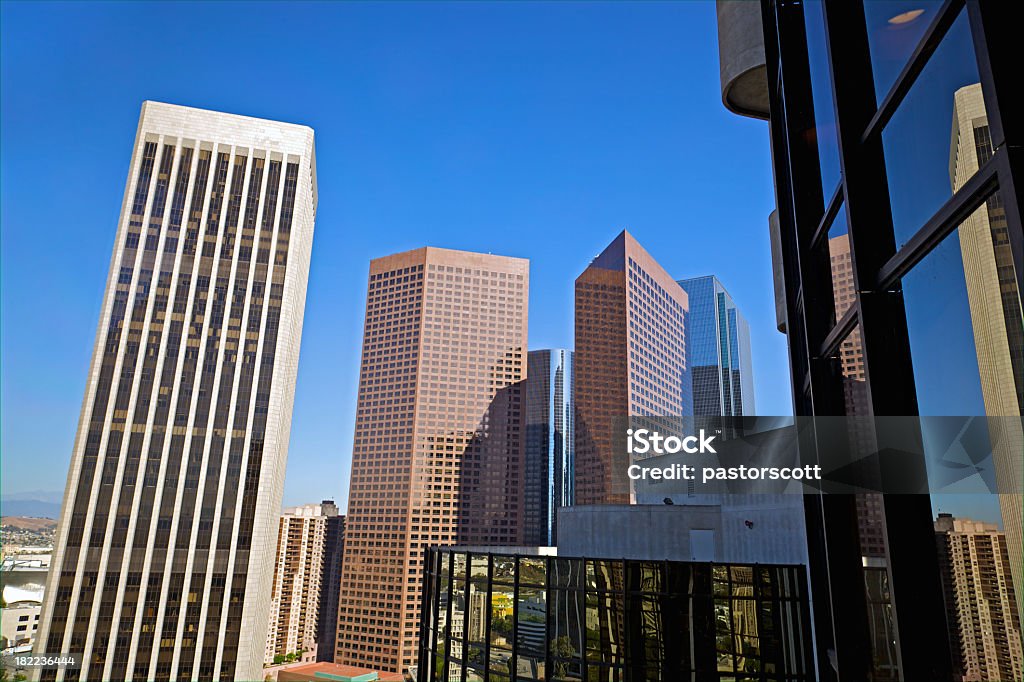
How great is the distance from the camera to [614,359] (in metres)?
76.4

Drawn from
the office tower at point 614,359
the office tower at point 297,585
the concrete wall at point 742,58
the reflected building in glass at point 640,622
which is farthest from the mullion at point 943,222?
the office tower at point 297,585

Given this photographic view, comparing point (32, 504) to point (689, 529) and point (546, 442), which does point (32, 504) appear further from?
point (546, 442)

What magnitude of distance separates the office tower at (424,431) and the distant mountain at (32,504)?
40.4 metres

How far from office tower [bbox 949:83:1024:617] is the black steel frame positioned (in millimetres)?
69

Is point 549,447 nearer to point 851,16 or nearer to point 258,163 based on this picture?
point 258,163

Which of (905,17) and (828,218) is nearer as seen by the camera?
(905,17)

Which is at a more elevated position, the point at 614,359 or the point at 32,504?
the point at 614,359

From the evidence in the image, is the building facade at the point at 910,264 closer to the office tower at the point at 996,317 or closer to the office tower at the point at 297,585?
the office tower at the point at 996,317

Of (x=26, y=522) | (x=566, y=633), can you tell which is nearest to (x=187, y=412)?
(x=26, y=522)

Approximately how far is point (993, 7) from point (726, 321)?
123777 mm

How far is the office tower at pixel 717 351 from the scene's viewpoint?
10712 centimetres

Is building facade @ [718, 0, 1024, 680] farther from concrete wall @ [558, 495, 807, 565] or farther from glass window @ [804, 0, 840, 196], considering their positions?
concrete wall @ [558, 495, 807, 565]

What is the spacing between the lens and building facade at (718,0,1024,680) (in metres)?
1.57

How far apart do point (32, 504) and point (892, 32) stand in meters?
50.5
